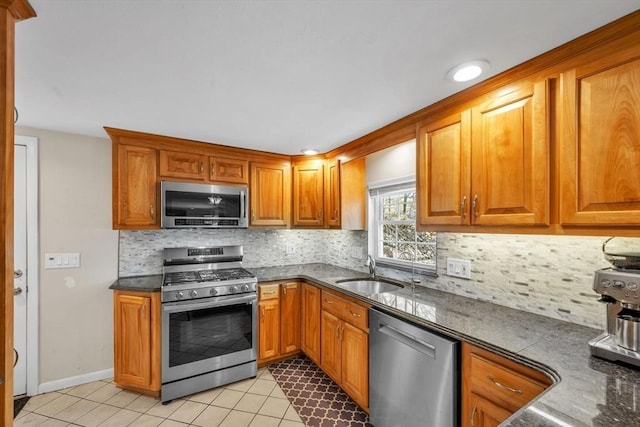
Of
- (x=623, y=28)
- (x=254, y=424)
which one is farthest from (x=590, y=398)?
(x=254, y=424)

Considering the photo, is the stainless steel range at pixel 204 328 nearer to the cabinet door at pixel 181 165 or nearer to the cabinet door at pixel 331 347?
the cabinet door at pixel 331 347

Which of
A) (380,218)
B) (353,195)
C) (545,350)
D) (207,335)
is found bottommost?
(207,335)

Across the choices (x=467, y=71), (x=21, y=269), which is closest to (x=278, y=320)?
(x=21, y=269)

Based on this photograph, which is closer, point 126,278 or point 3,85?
point 3,85

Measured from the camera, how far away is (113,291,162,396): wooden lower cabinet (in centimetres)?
233

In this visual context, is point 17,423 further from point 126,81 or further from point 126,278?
point 126,81

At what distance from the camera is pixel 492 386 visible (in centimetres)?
126

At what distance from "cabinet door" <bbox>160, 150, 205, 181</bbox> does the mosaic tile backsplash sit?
0.63 m

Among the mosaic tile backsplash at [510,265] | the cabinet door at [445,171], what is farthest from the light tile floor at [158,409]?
the cabinet door at [445,171]

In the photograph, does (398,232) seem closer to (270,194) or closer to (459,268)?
(459,268)

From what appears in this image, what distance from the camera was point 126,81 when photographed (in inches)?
63.5

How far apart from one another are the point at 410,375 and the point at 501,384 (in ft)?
1.73

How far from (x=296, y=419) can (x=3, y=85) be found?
2424 mm

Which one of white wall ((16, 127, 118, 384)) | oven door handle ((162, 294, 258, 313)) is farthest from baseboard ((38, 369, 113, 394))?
oven door handle ((162, 294, 258, 313))
